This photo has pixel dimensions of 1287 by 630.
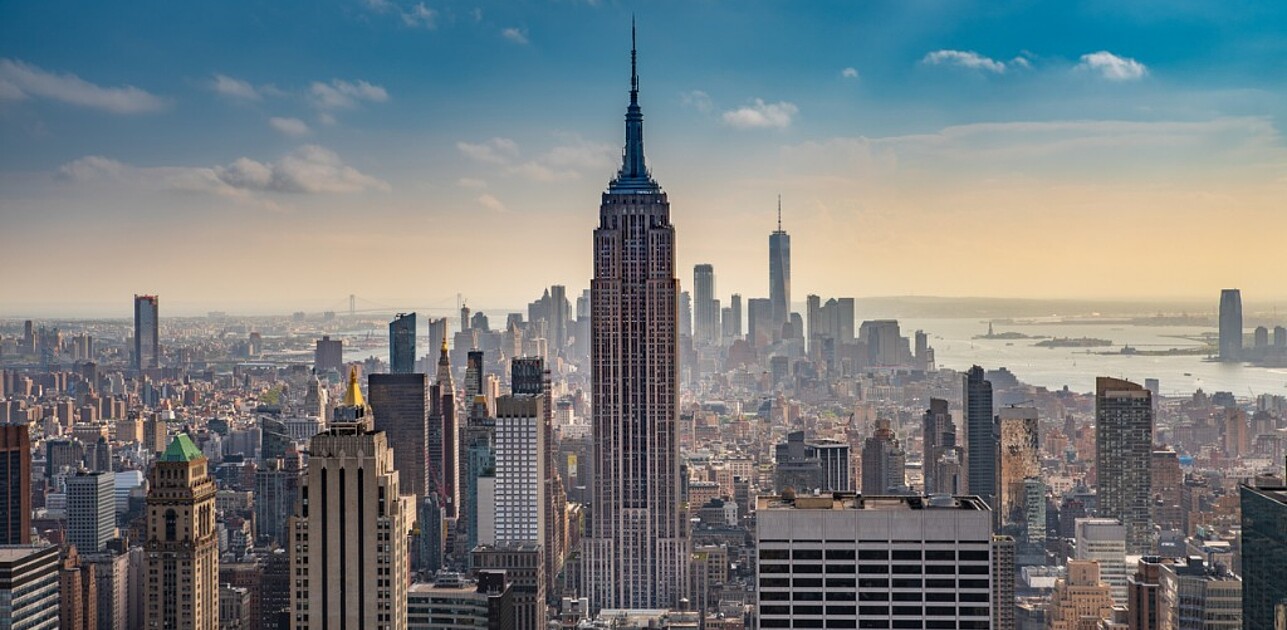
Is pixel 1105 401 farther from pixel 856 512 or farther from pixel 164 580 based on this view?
pixel 164 580

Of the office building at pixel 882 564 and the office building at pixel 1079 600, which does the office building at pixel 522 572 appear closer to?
the office building at pixel 1079 600

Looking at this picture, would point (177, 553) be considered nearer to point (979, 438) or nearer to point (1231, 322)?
point (1231, 322)

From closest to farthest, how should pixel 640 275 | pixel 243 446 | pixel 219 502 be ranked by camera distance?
1. pixel 219 502
2. pixel 243 446
3. pixel 640 275

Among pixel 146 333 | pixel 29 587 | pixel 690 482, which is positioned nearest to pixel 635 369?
pixel 690 482

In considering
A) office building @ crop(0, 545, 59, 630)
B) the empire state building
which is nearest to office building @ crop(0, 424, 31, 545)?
office building @ crop(0, 545, 59, 630)

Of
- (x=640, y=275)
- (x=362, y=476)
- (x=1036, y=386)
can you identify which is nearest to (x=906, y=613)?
(x=362, y=476)
